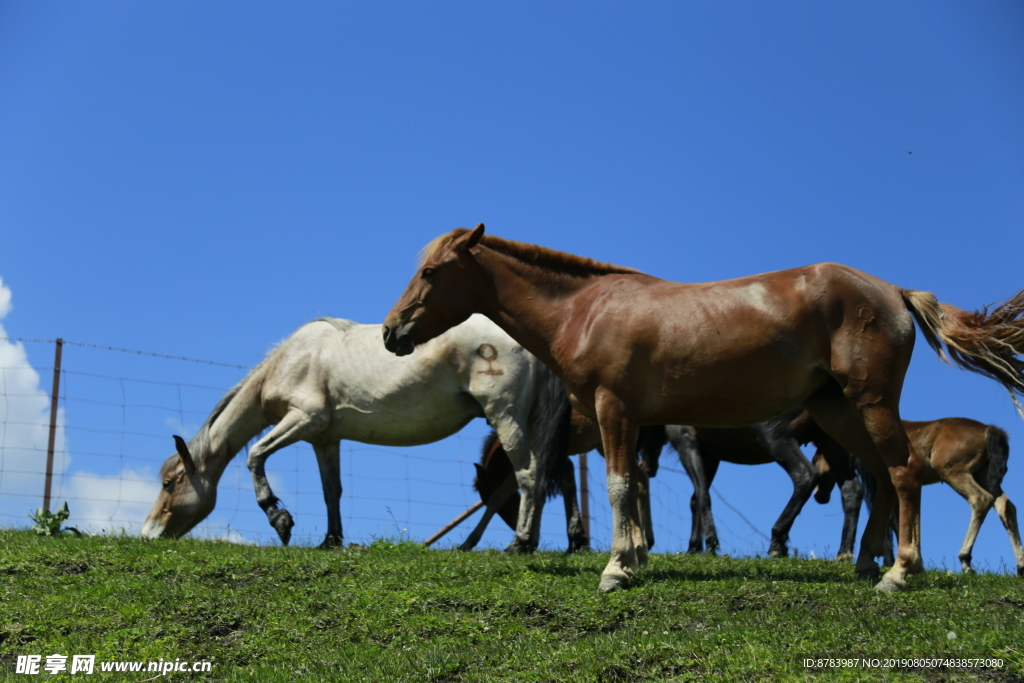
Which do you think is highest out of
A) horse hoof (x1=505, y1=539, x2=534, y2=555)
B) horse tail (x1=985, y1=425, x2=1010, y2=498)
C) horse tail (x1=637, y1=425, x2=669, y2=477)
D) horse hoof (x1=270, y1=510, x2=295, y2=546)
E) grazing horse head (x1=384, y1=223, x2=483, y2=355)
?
grazing horse head (x1=384, y1=223, x2=483, y2=355)

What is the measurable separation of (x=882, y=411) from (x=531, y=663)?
10.0 feet

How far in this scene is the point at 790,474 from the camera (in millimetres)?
10664

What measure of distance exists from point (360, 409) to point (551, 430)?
7.22 ft

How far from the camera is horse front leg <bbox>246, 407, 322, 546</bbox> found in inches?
413

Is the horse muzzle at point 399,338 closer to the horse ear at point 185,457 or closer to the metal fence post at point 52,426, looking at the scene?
the horse ear at point 185,457

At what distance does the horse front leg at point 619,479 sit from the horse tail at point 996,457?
212 inches

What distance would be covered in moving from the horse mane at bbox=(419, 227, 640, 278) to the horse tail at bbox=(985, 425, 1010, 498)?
5.38m

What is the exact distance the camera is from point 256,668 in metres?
5.75

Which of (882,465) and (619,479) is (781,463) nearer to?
(882,465)

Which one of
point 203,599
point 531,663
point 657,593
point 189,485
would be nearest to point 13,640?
point 203,599

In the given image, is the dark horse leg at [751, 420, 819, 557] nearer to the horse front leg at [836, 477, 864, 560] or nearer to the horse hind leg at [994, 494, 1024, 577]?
the horse front leg at [836, 477, 864, 560]

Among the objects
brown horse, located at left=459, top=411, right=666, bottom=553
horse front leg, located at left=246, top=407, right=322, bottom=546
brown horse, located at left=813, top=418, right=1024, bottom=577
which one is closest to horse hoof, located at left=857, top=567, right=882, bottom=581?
brown horse, located at left=459, top=411, right=666, bottom=553

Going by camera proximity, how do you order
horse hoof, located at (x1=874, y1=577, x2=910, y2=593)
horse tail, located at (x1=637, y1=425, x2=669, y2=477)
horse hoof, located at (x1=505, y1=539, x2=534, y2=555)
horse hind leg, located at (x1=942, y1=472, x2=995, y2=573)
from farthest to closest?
horse tail, located at (x1=637, y1=425, x2=669, y2=477)
horse hind leg, located at (x1=942, y1=472, x2=995, y2=573)
horse hoof, located at (x1=505, y1=539, x2=534, y2=555)
horse hoof, located at (x1=874, y1=577, x2=910, y2=593)

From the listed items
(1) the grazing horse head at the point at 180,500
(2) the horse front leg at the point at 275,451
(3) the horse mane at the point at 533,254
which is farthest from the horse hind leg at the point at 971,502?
(1) the grazing horse head at the point at 180,500
